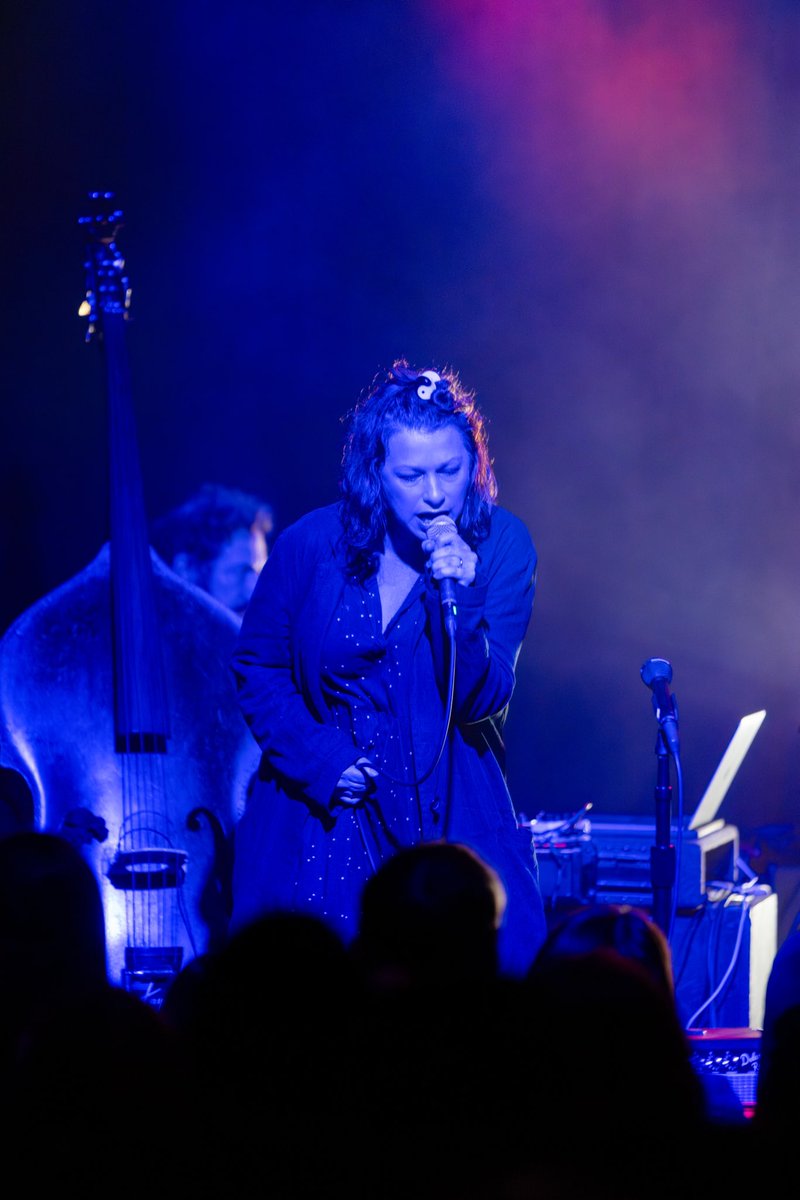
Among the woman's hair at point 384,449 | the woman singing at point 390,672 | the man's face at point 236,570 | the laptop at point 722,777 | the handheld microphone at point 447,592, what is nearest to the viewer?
the handheld microphone at point 447,592

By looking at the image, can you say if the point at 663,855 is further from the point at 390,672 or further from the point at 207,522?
the point at 207,522

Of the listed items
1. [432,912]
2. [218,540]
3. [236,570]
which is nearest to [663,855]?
[432,912]

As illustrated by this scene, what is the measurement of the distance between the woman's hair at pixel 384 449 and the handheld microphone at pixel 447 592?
7.4 inches

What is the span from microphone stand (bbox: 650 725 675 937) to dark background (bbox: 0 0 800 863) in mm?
1933

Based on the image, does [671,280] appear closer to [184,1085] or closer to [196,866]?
[196,866]

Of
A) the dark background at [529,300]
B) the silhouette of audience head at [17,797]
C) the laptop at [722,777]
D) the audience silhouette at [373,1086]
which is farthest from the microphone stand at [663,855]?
the audience silhouette at [373,1086]

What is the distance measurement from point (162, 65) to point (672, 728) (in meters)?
3.64

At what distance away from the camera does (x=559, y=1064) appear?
144 cm

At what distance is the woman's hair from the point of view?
135 inches

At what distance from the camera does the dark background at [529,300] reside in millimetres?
6035

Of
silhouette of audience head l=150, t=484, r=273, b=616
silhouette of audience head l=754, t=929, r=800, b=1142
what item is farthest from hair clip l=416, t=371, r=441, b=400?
silhouette of audience head l=150, t=484, r=273, b=616

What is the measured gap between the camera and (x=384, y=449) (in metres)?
3.49

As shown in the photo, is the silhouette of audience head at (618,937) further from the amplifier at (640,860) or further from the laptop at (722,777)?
the laptop at (722,777)

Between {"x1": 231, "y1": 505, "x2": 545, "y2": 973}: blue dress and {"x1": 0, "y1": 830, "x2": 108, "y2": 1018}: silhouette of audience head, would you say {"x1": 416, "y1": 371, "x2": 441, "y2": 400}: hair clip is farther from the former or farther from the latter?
{"x1": 0, "y1": 830, "x2": 108, "y2": 1018}: silhouette of audience head
